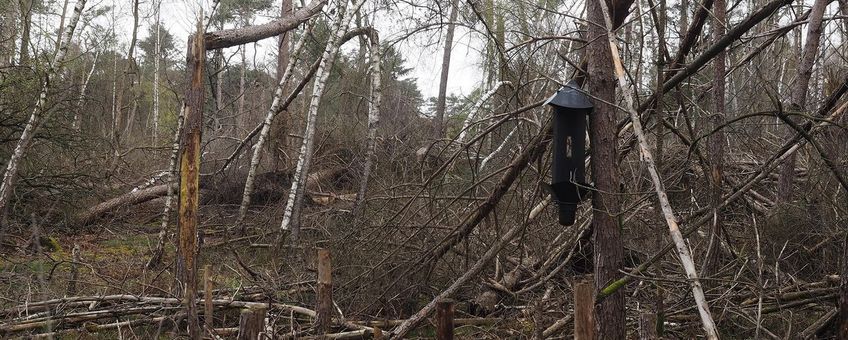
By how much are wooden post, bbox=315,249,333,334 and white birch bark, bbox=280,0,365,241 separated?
9.95 ft

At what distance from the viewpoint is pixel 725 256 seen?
4.89m

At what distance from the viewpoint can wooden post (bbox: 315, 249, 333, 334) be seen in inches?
159

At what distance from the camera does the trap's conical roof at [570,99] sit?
344 centimetres

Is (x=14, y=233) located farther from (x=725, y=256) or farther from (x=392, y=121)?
(x=725, y=256)

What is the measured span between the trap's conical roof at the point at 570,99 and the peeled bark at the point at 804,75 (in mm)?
1274

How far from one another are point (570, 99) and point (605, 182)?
500mm

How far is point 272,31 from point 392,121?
467cm

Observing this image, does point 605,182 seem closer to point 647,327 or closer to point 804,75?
point 647,327

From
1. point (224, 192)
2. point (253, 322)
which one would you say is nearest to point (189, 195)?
point (253, 322)

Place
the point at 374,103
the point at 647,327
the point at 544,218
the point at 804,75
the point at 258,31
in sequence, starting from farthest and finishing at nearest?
1. the point at 374,103
2. the point at 258,31
3. the point at 544,218
4. the point at 804,75
5. the point at 647,327

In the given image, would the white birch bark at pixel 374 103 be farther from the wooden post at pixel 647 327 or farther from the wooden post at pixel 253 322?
the wooden post at pixel 647 327

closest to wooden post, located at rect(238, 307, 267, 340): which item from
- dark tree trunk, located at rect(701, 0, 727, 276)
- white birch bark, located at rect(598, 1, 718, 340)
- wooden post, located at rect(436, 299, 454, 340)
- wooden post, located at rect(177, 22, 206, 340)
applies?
wooden post, located at rect(436, 299, 454, 340)

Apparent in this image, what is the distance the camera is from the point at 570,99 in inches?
137

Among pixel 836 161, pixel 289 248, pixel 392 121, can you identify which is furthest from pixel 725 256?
pixel 392 121
